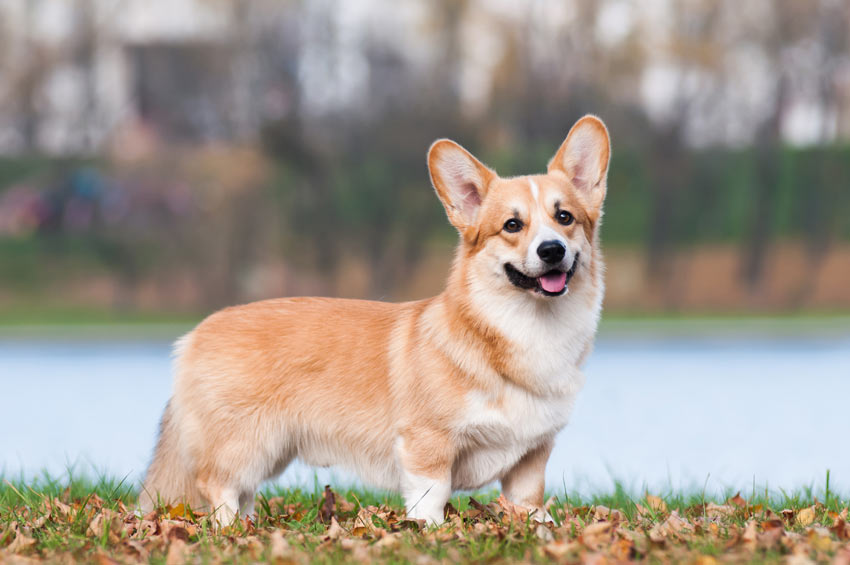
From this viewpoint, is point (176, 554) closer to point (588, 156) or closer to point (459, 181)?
point (459, 181)

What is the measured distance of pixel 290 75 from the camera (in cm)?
1770

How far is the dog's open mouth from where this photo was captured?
11.1ft

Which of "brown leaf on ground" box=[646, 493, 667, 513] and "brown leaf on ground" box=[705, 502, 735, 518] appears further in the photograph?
"brown leaf on ground" box=[646, 493, 667, 513]

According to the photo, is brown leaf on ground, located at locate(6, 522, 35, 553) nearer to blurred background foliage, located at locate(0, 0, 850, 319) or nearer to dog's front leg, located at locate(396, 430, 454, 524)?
dog's front leg, located at locate(396, 430, 454, 524)

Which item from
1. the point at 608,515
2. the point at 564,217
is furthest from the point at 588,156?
the point at 608,515

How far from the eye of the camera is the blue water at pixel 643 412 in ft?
16.2

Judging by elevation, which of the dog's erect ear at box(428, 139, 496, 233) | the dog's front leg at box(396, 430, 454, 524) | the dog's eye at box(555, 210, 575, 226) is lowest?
Answer: the dog's front leg at box(396, 430, 454, 524)

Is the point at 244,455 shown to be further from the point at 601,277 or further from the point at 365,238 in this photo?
the point at 365,238

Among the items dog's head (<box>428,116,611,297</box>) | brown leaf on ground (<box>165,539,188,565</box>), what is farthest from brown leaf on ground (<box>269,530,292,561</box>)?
dog's head (<box>428,116,611,297</box>)

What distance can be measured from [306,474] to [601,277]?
1.95 m

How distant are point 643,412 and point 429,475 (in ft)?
20.4

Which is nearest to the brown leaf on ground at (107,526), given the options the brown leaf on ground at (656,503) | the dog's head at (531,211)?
the dog's head at (531,211)

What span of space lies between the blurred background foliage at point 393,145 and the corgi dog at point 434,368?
1385cm

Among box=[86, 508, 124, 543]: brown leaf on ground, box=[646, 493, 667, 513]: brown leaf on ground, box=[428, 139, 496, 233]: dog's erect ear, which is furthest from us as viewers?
box=[646, 493, 667, 513]: brown leaf on ground
